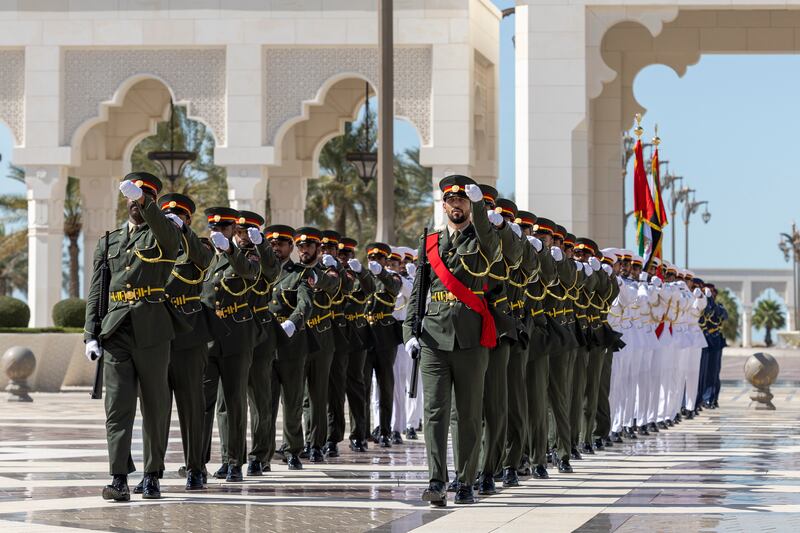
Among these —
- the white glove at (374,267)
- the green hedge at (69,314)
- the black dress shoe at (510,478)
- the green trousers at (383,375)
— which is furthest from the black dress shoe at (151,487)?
the green hedge at (69,314)

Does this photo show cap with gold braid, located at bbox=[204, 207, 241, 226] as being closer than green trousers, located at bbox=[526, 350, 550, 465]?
Yes

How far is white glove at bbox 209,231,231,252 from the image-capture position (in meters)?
11.8

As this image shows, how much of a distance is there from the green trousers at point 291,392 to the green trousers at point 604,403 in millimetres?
3667

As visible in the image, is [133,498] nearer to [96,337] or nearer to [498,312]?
[96,337]

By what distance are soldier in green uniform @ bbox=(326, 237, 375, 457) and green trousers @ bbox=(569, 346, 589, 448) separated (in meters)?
2.23

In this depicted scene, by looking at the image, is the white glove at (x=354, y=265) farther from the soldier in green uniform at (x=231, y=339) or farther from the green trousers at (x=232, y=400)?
the green trousers at (x=232, y=400)

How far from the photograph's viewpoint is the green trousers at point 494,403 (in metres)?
11.3

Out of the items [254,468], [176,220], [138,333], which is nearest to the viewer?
[138,333]

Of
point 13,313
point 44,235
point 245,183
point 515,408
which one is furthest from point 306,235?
point 44,235

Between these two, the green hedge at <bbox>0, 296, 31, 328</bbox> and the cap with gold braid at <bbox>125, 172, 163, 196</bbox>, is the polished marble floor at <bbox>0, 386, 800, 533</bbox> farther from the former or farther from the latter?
the green hedge at <bbox>0, 296, 31, 328</bbox>

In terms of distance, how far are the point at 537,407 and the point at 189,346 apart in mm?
2957

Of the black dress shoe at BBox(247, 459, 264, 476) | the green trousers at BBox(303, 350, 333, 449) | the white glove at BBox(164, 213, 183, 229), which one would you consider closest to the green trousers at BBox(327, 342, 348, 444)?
the green trousers at BBox(303, 350, 333, 449)

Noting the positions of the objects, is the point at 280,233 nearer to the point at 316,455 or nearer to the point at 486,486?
the point at 316,455

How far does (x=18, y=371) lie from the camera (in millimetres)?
25531
